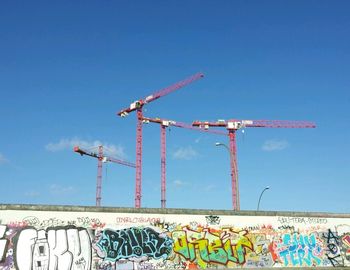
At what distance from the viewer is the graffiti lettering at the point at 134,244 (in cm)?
2431

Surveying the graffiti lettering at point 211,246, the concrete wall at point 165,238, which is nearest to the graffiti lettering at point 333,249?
the concrete wall at point 165,238

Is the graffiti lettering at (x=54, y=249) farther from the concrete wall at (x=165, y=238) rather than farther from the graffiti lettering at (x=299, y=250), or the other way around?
the graffiti lettering at (x=299, y=250)

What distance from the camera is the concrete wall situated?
901 inches

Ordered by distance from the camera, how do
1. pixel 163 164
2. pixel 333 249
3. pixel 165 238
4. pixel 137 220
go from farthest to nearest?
1. pixel 163 164
2. pixel 333 249
3. pixel 165 238
4. pixel 137 220

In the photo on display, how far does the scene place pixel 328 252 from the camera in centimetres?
2975

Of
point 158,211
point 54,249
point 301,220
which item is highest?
point 158,211

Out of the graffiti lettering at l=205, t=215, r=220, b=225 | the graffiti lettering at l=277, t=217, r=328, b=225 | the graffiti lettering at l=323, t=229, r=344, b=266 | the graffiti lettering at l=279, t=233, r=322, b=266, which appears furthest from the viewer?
the graffiti lettering at l=323, t=229, r=344, b=266

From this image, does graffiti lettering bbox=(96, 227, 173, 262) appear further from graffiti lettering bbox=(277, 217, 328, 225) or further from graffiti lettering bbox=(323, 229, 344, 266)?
graffiti lettering bbox=(323, 229, 344, 266)

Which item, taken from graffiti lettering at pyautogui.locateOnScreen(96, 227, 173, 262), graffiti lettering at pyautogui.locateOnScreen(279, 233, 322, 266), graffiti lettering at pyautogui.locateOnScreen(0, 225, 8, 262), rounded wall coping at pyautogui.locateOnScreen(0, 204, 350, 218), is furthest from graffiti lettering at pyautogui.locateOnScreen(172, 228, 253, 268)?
graffiti lettering at pyautogui.locateOnScreen(0, 225, 8, 262)

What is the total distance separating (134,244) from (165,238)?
2.07 meters

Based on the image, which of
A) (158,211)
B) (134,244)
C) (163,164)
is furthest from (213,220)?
(163,164)

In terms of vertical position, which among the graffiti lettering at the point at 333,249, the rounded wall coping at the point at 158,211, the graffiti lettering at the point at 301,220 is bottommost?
the graffiti lettering at the point at 333,249

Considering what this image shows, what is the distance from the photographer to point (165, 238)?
25.8m

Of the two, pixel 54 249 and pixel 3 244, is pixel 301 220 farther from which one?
pixel 3 244
